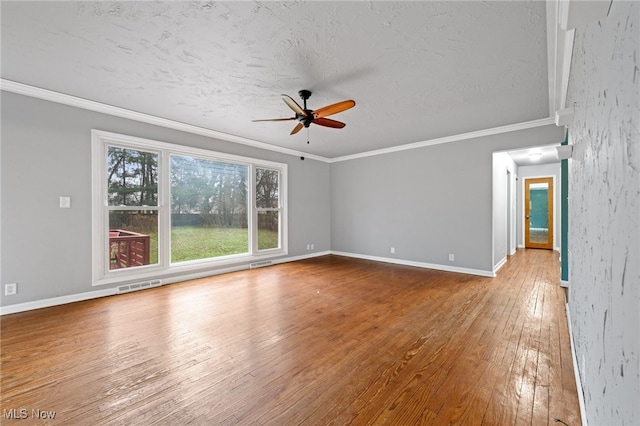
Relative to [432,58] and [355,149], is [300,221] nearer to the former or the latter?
[355,149]

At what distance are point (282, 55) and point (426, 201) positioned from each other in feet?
13.2

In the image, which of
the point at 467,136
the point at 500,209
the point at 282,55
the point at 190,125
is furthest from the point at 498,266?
the point at 190,125

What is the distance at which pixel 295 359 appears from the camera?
2080mm

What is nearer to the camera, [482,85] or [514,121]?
[482,85]

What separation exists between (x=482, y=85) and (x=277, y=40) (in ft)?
7.66

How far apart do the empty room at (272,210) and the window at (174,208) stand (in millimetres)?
29

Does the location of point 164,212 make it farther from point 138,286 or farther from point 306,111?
point 306,111

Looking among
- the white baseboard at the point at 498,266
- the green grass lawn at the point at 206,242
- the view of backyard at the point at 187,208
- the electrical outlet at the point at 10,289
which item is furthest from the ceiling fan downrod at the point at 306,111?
the white baseboard at the point at 498,266

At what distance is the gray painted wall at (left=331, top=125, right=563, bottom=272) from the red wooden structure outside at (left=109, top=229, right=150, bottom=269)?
171 inches

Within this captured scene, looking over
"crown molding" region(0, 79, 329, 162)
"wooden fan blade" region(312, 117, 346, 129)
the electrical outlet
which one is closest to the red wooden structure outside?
the electrical outlet

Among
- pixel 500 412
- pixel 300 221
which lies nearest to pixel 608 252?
pixel 500 412

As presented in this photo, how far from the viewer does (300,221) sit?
632 cm

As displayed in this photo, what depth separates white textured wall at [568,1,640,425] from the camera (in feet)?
2.09

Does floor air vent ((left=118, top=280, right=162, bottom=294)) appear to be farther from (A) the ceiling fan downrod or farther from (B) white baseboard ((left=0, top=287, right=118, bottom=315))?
(A) the ceiling fan downrod
